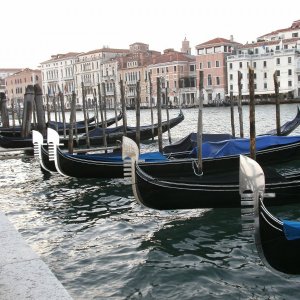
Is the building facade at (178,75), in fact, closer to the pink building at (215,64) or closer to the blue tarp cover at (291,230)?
the pink building at (215,64)

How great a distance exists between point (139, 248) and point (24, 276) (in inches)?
61.5

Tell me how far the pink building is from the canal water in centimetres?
3157

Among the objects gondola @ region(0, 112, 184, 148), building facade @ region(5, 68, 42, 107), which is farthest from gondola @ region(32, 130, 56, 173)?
building facade @ region(5, 68, 42, 107)

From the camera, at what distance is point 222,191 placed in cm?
438

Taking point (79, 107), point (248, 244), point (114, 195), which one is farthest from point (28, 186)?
point (79, 107)

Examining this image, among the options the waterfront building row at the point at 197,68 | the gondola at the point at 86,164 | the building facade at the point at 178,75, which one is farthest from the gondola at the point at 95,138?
the building facade at the point at 178,75

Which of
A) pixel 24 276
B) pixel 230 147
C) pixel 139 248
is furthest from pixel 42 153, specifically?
pixel 24 276

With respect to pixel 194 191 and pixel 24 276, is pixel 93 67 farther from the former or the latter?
pixel 24 276

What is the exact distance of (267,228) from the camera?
8.95 feet

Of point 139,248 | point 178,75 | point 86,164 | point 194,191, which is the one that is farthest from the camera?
point 178,75

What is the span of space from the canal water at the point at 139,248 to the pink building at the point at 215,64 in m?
31.6

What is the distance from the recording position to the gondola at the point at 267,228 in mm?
2621

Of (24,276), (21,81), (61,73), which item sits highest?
(61,73)

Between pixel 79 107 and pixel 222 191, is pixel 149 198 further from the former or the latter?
pixel 79 107
